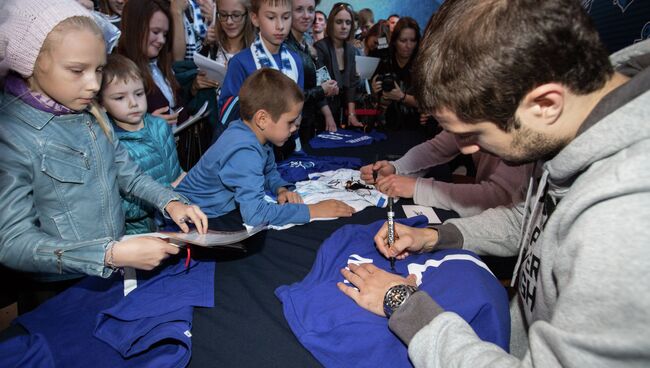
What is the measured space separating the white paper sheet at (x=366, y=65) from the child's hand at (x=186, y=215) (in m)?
3.23

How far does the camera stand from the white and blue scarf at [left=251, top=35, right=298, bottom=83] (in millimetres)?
2756

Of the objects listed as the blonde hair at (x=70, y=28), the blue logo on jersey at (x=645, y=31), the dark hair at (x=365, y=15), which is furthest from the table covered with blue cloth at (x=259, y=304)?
the dark hair at (x=365, y=15)

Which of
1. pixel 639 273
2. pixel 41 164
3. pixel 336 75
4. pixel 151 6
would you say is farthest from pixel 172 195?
pixel 336 75

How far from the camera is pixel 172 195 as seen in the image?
4.72ft

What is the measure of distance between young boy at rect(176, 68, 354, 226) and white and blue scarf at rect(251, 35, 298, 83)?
0.88m

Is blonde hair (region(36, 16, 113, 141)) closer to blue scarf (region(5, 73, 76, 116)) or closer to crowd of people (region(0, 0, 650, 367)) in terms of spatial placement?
crowd of people (region(0, 0, 650, 367))

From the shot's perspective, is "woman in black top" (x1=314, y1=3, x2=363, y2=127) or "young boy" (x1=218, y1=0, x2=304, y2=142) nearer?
"young boy" (x1=218, y1=0, x2=304, y2=142)

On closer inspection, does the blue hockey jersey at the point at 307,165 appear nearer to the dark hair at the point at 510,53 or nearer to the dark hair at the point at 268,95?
the dark hair at the point at 268,95

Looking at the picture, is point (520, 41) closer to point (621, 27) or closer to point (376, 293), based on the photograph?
point (376, 293)

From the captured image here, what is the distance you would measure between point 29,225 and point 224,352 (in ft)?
2.22

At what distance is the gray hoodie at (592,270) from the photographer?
0.52 m

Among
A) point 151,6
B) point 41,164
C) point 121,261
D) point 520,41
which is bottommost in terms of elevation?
point 121,261

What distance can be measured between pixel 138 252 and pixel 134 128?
3.83 ft

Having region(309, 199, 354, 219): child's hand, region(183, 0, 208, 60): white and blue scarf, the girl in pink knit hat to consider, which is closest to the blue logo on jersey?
region(309, 199, 354, 219): child's hand
